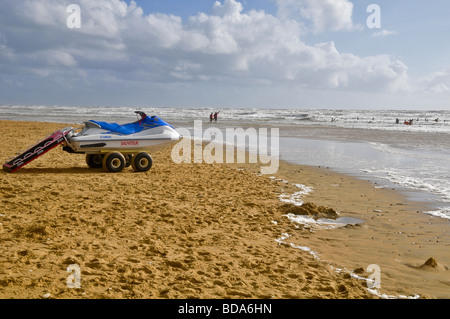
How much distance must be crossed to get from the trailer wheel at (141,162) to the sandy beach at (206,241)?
1.31m

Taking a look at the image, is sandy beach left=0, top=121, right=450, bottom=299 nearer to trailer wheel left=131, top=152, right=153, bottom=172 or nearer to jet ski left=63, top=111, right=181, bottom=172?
jet ski left=63, top=111, right=181, bottom=172

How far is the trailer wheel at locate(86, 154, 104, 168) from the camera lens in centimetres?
1134

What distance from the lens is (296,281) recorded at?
439 centimetres

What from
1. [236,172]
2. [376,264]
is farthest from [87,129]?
[376,264]

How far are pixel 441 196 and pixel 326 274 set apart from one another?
588 centimetres

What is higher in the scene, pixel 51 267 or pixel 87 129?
pixel 87 129

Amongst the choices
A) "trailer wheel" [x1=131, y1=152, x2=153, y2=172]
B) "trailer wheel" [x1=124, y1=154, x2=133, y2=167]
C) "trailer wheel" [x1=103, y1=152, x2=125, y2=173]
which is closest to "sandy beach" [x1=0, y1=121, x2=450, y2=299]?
"trailer wheel" [x1=103, y1=152, x2=125, y2=173]

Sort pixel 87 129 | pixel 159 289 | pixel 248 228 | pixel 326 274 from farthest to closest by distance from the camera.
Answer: pixel 87 129 → pixel 248 228 → pixel 326 274 → pixel 159 289

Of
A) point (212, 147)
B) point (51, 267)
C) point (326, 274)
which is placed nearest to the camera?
point (51, 267)

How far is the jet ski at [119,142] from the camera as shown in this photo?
10.6 metres

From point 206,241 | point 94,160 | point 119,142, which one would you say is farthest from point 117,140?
point 206,241

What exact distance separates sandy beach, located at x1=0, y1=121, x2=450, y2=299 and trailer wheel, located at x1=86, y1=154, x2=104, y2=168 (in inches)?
53.0

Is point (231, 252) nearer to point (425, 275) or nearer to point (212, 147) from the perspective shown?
point (425, 275)

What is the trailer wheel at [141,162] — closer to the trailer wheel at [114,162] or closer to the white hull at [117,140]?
the white hull at [117,140]
